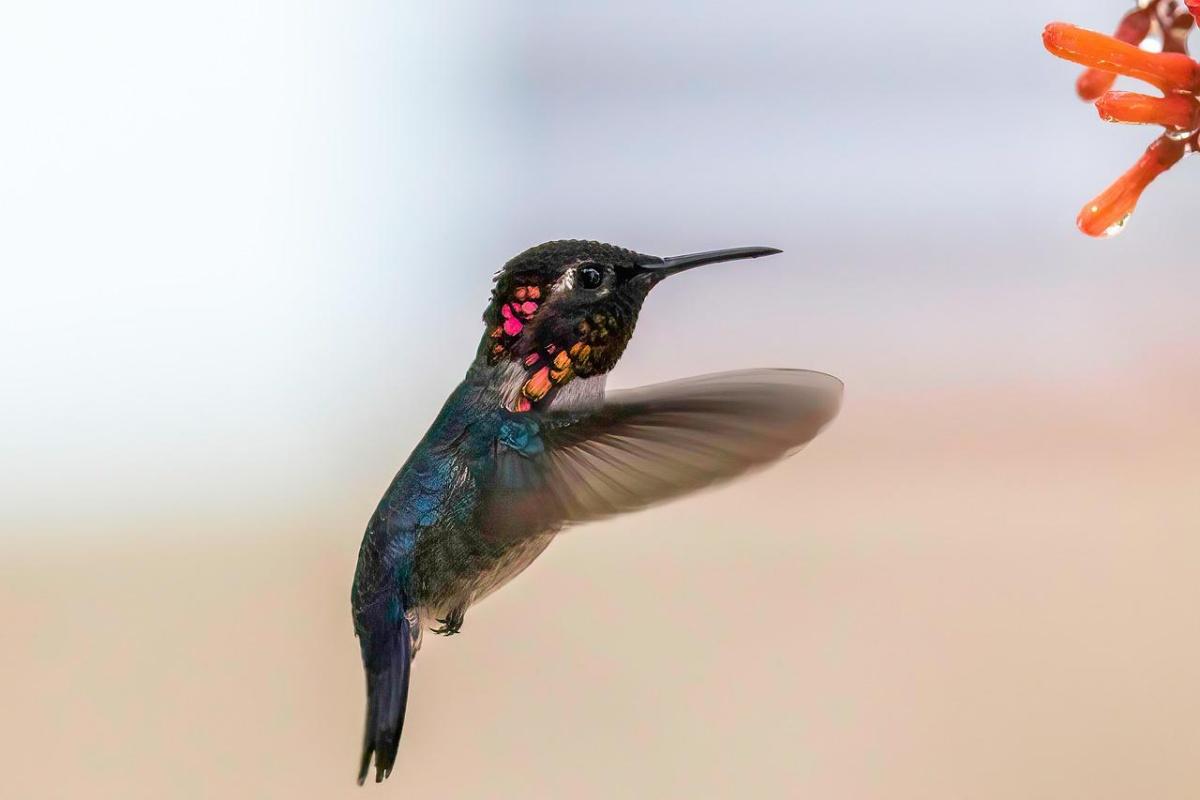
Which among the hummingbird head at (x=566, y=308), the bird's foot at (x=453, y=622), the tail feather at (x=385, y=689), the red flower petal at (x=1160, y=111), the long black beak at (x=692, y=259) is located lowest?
the tail feather at (x=385, y=689)

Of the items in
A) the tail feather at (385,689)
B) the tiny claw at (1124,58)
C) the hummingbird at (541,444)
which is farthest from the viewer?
the tail feather at (385,689)

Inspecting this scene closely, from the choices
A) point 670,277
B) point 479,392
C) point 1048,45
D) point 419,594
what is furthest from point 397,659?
point 1048,45

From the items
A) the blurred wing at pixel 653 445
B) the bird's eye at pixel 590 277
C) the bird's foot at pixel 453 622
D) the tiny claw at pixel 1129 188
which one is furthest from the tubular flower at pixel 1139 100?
the bird's foot at pixel 453 622

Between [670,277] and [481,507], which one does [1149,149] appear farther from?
[481,507]

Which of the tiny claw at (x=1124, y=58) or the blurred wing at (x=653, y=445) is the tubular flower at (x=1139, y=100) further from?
the blurred wing at (x=653, y=445)

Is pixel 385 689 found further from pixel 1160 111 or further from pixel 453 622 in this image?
pixel 1160 111

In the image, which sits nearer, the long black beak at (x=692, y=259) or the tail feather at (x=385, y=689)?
the long black beak at (x=692, y=259)

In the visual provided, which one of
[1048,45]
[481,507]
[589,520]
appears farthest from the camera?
[481,507]
